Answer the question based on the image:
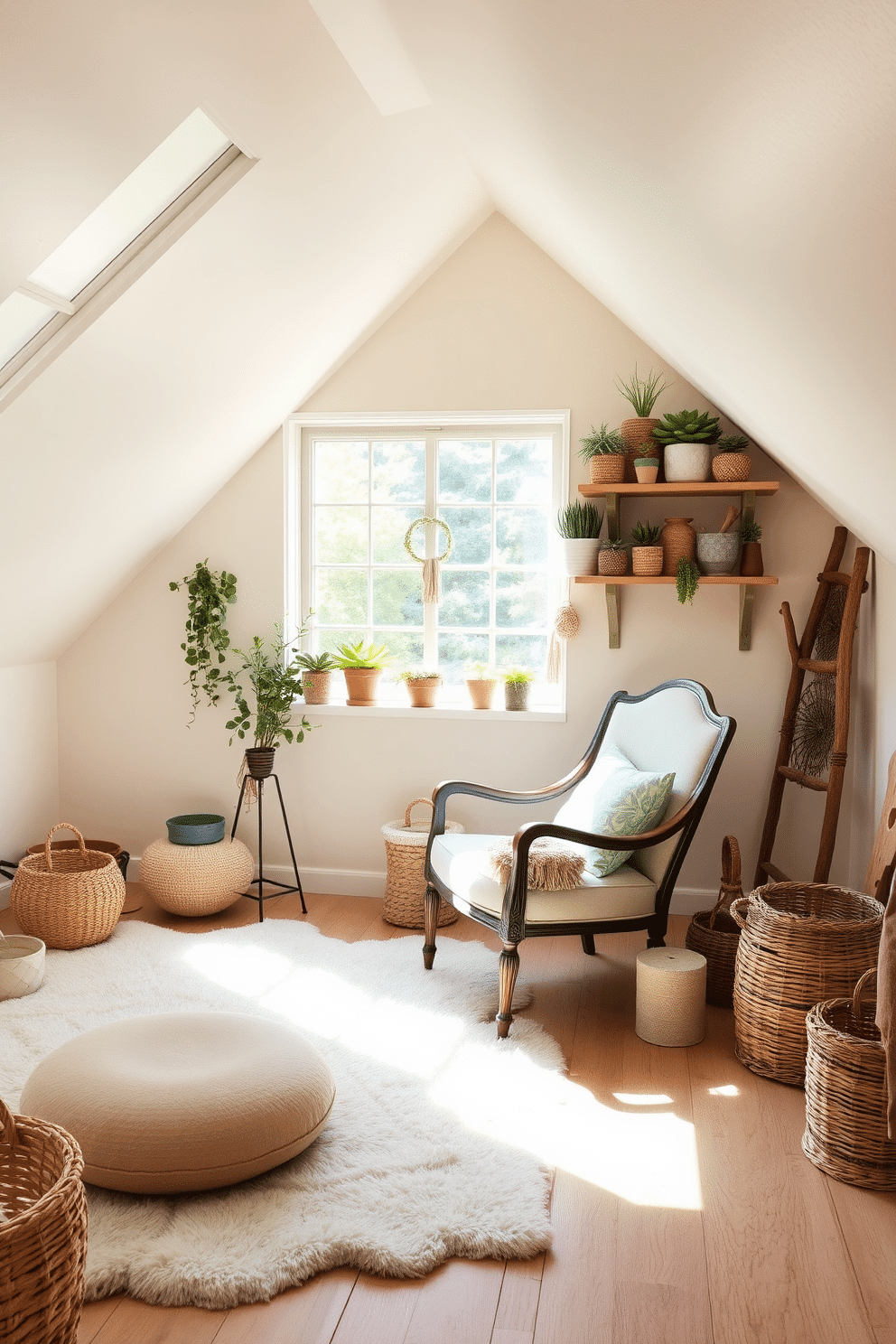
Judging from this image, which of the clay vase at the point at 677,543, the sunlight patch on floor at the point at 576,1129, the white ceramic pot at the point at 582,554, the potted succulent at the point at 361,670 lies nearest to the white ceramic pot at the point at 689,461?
the clay vase at the point at 677,543

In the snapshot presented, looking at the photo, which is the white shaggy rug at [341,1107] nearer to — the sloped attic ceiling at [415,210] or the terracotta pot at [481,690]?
the terracotta pot at [481,690]

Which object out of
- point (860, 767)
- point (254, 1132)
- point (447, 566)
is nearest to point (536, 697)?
point (447, 566)

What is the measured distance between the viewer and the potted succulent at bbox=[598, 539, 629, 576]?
3842mm

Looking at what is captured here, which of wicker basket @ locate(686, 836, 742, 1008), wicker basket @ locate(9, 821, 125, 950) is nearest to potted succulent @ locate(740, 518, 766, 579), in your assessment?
wicker basket @ locate(686, 836, 742, 1008)

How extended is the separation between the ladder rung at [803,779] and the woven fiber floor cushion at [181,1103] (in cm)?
201

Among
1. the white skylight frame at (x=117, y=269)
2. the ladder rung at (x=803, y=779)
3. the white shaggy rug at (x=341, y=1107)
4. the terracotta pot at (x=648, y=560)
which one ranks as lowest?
the white shaggy rug at (x=341, y=1107)

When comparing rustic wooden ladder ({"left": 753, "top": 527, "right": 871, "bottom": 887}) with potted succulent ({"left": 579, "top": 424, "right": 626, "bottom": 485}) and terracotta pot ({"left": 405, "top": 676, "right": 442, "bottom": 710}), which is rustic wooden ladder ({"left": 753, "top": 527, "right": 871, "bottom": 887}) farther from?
terracotta pot ({"left": 405, "top": 676, "right": 442, "bottom": 710})

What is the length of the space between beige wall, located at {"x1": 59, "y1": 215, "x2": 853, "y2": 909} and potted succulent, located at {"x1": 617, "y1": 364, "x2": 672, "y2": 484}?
7 centimetres

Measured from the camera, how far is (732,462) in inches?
145

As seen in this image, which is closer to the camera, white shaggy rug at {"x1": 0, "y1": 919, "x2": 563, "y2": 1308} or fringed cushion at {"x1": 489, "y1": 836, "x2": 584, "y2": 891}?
white shaggy rug at {"x1": 0, "y1": 919, "x2": 563, "y2": 1308}

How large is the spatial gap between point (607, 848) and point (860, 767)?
4.00 ft

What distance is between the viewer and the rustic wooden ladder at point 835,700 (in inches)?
134

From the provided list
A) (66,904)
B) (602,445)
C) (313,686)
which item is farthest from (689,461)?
(66,904)

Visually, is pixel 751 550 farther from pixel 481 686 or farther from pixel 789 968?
pixel 789 968
